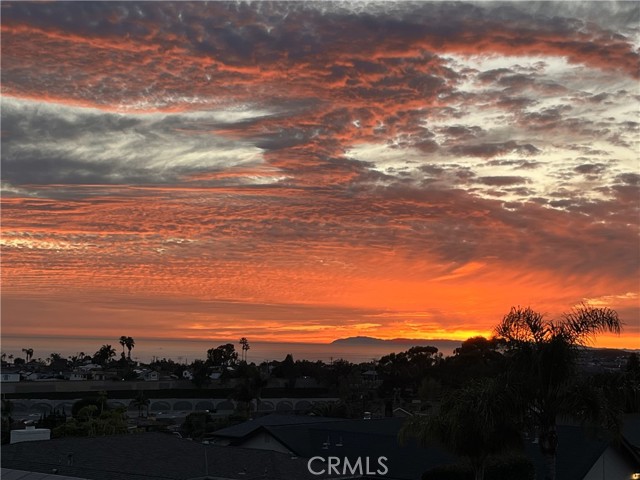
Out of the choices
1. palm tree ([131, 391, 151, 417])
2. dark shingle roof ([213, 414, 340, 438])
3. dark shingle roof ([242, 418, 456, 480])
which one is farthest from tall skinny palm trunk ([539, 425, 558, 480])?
palm tree ([131, 391, 151, 417])

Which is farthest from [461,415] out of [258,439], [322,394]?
[322,394]

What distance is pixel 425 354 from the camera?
148 m

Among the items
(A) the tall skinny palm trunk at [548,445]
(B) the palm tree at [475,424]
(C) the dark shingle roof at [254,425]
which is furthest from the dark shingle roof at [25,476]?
(C) the dark shingle roof at [254,425]

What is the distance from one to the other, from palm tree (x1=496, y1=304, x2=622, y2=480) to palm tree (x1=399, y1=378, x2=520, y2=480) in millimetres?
837

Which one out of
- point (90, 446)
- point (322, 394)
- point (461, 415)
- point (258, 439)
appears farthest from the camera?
point (322, 394)

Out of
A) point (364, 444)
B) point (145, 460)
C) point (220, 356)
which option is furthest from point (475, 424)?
point (220, 356)

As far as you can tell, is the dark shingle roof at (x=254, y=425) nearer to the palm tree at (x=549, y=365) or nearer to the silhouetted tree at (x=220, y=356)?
the palm tree at (x=549, y=365)

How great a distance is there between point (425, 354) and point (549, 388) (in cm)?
12252

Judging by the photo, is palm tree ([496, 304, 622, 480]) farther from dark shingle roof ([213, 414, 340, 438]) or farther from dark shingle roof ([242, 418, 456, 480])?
dark shingle roof ([213, 414, 340, 438])

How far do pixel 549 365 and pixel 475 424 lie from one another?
376 centimetres

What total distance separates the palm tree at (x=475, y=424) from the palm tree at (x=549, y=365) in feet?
2.75

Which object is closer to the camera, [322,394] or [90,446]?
[90,446]

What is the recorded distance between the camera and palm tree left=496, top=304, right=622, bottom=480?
89.0ft

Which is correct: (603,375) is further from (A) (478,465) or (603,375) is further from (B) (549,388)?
(A) (478,465)
